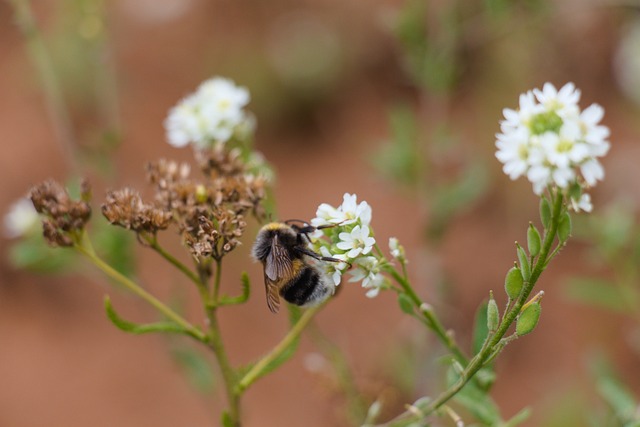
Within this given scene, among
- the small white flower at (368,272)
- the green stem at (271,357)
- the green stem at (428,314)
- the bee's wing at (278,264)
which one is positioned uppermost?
the bee's wing at (278,264)

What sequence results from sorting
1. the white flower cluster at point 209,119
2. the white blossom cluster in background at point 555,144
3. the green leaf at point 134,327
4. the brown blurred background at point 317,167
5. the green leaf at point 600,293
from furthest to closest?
the brown blurred background at point 317,167 → the green leaf at point 600,293 → the white flower cluster at point 209,119 → the green leaf at point 134,327 → the white blossom cluster in background at point 555,144

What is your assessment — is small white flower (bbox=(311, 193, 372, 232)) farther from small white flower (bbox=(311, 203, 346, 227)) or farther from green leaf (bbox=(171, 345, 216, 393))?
green leaf (bbox=(171, 345, 216, 393))

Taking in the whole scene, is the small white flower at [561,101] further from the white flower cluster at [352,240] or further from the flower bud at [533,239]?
the white flower cluster at [352,240]

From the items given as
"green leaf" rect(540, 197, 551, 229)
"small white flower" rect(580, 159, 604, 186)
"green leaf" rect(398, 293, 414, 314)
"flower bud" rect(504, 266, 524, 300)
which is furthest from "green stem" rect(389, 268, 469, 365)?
"small white flower" rect(580, 159, 604, 186)

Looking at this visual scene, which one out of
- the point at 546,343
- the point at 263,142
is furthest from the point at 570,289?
the point at 263,142

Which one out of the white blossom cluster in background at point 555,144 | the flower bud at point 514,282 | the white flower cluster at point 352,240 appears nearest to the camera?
the white blossom cluster in background at point 555,144

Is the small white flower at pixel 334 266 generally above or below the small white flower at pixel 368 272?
above

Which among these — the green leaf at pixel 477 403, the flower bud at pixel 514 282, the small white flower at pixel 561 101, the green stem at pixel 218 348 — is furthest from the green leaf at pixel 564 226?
the green stem at pixel 218 348

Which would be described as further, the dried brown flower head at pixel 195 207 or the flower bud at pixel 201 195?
the flower bud at pixel 201 195
